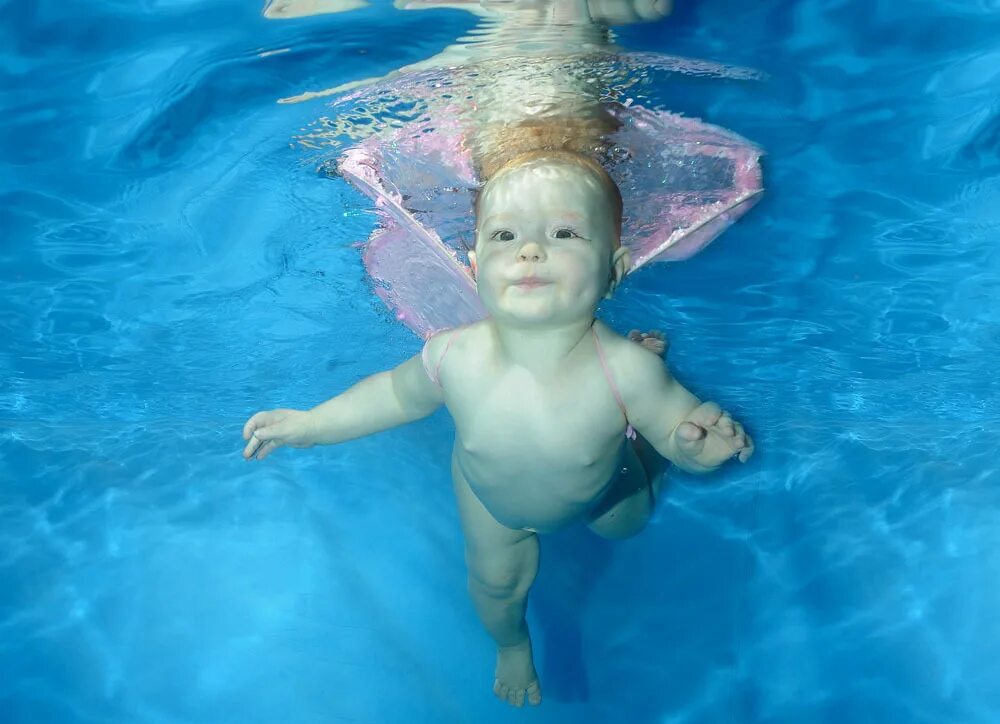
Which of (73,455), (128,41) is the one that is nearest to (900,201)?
(128,41)

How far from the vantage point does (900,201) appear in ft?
16.6

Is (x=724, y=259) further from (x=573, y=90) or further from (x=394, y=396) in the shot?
(x=394, y=396)

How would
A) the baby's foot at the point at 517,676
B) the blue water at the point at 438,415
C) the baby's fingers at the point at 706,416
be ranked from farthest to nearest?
1. the baby's foot at the point at 517,676
2. the blue water at the point at 438,415
3. the baby's fingers at the point at 706,416

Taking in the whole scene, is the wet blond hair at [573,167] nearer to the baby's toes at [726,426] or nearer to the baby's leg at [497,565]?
the baby's toes at [726,426]

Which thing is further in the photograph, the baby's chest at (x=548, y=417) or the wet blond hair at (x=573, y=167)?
the baby's chest at (x=548, y=417)

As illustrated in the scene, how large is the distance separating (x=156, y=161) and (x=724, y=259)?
454 centimetres

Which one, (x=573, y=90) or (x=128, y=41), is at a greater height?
(x=128, y=41)

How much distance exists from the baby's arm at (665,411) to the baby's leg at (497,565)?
4.37 feet

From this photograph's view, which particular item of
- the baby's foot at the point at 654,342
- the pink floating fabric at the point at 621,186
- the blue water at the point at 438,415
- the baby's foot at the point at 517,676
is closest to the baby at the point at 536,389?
the pink floating fabric at the point at 621,186

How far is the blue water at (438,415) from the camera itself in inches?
154

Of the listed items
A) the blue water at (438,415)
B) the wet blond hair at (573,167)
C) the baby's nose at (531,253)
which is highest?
the wet blond hair at (573,167)

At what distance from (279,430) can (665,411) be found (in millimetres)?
2428

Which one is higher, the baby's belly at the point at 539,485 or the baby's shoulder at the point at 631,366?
the baby's shoulder at the point at 631,366

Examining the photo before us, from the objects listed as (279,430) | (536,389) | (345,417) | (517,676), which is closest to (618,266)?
(536,389)
